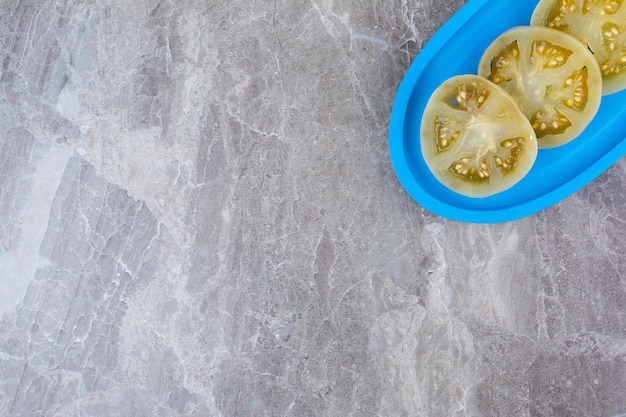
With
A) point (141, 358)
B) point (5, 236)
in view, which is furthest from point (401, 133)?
point (5, 236)

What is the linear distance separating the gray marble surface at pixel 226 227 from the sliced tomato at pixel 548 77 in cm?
20

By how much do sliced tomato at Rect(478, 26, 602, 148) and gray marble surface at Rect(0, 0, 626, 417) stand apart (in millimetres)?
202

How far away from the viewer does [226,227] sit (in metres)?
1.28

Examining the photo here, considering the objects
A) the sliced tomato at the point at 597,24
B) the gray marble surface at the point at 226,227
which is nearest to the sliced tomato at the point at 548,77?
the sliced tomato at the point at 597,24

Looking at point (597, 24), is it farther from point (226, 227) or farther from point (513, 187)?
point (226, 227)

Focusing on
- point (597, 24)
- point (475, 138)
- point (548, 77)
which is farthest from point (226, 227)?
point (597, 24)

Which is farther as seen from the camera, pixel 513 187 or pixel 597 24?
pixel 513 187

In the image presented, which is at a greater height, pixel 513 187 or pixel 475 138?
pixel 475 138

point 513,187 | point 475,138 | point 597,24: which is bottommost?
point 513,187

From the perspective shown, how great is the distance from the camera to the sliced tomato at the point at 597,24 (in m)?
1.13

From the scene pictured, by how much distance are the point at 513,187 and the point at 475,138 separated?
19cm

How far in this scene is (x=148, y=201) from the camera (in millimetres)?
1264

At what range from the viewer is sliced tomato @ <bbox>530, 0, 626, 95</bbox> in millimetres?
1126

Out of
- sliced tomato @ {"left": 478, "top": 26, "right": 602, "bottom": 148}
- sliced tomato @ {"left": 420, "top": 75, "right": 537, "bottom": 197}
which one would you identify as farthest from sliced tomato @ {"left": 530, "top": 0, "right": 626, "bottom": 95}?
sliced tomato @ {"left": 420, "top": 75, "right": 537, "bottom": 197}
